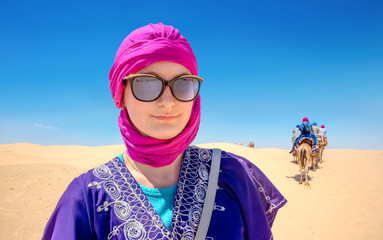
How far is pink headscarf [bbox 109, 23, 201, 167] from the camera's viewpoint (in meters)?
1.33

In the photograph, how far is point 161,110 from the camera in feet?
4.44

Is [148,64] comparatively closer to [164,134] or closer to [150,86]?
[150,86]

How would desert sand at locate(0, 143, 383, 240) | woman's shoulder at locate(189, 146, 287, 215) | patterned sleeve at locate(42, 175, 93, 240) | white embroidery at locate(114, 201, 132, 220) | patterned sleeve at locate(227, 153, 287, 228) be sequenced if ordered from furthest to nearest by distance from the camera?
desert sand at locate(0, 143, 383, 240) → patterned sleeve at locate(227, 153, 287, 228) → woman's shoulder at locate(189, 146, 287, 215) → white embroidery at locate(114, 201, 132, 220) → patterned sleeve at locate(42, 175, 93, 240)

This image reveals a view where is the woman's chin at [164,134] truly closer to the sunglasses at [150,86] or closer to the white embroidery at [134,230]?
the sunglasses at [150,86]

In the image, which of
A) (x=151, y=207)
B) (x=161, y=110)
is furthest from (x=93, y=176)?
(x=161, y=110)

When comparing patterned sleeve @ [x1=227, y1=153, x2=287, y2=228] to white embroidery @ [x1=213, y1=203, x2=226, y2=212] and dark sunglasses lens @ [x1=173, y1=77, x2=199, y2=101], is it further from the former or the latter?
dark sunglasses lens @ [x1=173, y1=77, x2=199, y2=101]

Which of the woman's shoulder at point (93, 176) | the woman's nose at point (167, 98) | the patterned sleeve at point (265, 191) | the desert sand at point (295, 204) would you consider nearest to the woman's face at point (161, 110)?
the woman's nose at point (167, 98)

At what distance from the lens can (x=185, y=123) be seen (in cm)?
146

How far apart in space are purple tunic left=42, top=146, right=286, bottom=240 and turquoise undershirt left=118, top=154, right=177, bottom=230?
0.04 m

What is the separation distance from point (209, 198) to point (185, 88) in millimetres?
657

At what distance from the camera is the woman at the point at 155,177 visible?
4.01 ft

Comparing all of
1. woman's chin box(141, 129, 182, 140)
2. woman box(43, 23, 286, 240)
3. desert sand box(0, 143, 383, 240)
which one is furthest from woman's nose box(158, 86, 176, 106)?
desert sand box(0, 143, 383, 240)

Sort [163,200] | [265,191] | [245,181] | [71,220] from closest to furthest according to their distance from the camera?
[71,220] → [163,200] → [245,181] → [265,191]

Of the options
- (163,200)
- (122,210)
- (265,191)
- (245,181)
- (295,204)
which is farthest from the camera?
(295,204)
